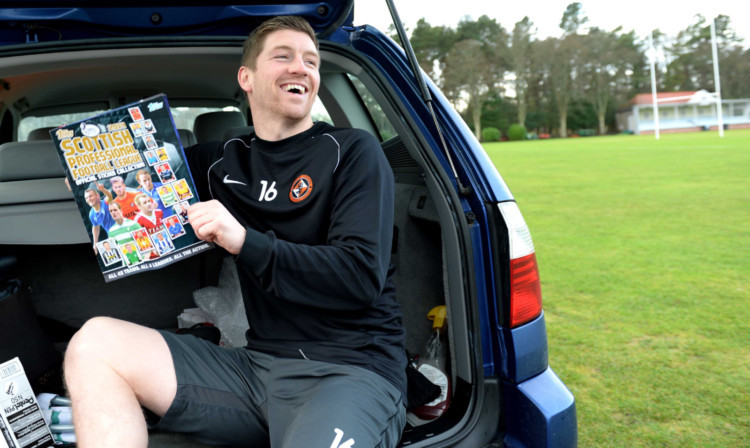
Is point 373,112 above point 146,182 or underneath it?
above

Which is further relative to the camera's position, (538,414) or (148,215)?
(148,215)

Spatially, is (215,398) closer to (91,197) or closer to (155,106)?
(91,197)

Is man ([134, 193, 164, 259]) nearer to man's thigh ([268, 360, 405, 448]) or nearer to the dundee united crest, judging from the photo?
the dundee united crest

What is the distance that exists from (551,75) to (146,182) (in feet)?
213

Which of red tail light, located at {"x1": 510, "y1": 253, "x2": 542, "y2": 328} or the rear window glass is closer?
red tail light, located at {"x1": 510, "y1": 253, "x2": 542, "y2": 328}

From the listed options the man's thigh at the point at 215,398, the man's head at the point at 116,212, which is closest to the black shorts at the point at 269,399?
the man's thigh at the point at 215,398

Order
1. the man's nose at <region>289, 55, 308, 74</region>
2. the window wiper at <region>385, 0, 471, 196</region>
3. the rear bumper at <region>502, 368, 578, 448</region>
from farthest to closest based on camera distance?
the man's nose at <region>289, 55, 308, 74</region> → the window wiper at <region>385, 0, 471, 196</region> → the rear bumper at <region>502, 368, 578, 448</region>

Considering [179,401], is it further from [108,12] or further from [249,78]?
[108,12]

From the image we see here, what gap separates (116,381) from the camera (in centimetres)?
155

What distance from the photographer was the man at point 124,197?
1783mm

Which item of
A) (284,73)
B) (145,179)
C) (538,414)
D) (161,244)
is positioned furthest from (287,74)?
(538,414)

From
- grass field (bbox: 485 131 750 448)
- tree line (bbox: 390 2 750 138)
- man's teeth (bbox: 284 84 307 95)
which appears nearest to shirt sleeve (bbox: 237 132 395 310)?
man's teeth (bbox: 284 84 307 95)

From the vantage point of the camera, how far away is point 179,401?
1622mm

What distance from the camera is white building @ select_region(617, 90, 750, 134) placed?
57.8 meters
